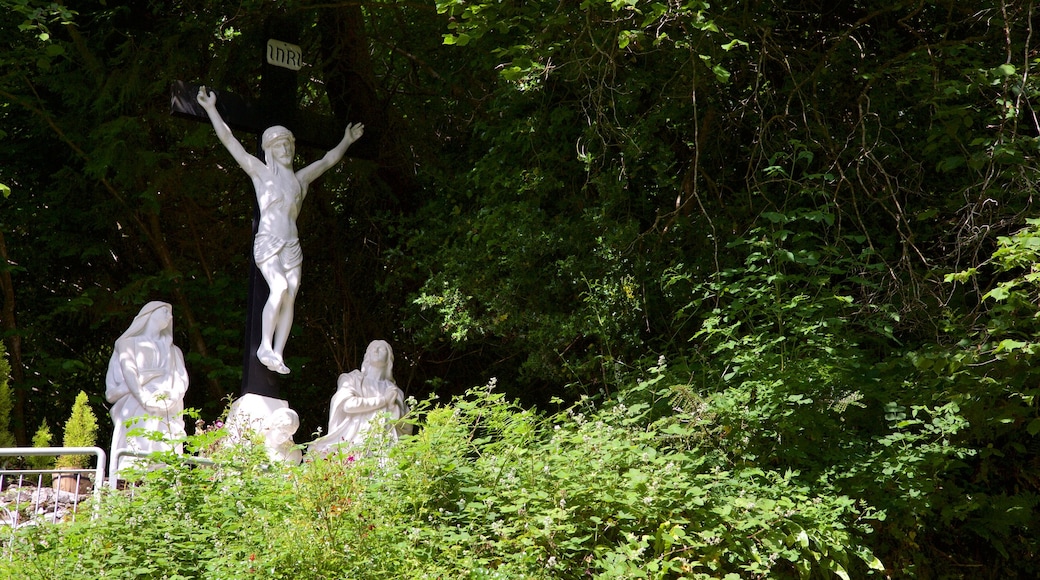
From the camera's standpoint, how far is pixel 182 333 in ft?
32.1

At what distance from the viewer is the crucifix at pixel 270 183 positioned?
23.1ft

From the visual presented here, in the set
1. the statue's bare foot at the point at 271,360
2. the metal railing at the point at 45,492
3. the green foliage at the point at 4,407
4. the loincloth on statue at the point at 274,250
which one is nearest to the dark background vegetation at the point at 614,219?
the green foliage at the point at 4,407

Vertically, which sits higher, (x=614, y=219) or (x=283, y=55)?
(x=283, y=55)

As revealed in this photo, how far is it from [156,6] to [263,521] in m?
6.01

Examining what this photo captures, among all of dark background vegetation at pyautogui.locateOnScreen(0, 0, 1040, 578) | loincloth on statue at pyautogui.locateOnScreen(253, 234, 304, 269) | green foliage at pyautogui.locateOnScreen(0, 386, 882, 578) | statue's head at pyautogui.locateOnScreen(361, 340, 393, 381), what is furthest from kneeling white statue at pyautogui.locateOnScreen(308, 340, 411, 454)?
green foliage at pyautogui.locateOnScreen(0, 386, 882, 578)

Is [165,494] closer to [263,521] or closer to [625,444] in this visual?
[263,521]

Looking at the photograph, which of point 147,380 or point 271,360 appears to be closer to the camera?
point 147,380

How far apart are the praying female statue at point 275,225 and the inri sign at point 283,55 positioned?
0.54 m

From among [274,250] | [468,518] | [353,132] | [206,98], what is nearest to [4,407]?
[274,250]

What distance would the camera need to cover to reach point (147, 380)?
6461 millimetres

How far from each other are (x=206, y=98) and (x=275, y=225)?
984 millimetres

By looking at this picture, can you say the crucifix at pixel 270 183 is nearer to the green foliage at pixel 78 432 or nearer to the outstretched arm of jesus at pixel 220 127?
the outstretched arm of jesus at pixel 220 127

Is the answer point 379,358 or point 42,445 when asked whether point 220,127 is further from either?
point 42,445

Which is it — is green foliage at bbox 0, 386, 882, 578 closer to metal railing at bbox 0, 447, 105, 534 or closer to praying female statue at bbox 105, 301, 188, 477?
metal railing at bbox 0, 447, 105, 534
